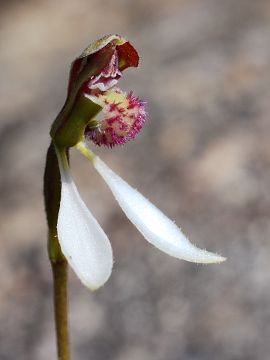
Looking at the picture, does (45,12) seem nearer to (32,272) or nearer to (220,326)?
(32,272)

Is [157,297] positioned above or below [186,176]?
below

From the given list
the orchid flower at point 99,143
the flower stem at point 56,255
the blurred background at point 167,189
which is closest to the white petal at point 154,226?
the orchid flower at point 99,143

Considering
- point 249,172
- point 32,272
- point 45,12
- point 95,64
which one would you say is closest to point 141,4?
point 45,12

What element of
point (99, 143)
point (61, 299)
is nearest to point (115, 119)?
point (99, 143)

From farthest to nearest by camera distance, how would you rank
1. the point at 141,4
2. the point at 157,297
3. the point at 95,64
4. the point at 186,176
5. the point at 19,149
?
the point at 141,4, the point at 19,149, the point at 186,176, the point at 157,297, the point at 95,64

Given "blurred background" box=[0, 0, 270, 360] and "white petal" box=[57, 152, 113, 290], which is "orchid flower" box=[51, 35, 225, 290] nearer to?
"white petal" box=[57, 152, 113, 290]

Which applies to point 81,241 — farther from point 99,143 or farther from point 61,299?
point 99,143
